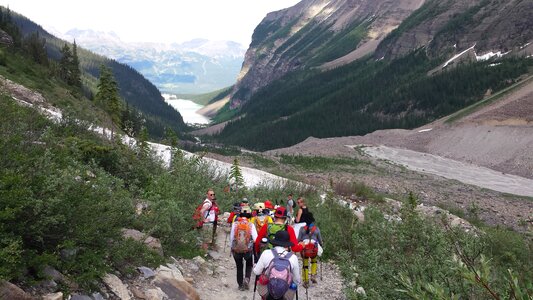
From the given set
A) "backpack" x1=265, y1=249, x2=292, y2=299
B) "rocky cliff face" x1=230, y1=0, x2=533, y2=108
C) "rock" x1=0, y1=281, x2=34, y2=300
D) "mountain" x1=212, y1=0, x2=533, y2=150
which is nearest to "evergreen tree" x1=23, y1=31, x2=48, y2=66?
"backpack" x1=265, y1=249, x2=292, y2=299

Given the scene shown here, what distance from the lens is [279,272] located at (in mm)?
6570

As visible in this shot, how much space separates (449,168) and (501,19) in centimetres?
7611

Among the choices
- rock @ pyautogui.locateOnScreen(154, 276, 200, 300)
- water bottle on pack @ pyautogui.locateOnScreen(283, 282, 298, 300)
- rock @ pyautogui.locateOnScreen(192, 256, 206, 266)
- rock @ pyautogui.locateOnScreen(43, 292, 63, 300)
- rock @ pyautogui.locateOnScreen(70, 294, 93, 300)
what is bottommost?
rock @ pyautogui.locateOnScreen(192, 256, 206, 266)

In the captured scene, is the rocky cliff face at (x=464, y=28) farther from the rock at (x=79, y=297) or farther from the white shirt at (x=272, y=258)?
the rock at (x=79, y=297)

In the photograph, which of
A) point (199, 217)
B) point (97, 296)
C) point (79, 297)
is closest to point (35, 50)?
point (199, 217)

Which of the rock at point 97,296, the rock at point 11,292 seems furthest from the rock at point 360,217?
the rock at point 11,292

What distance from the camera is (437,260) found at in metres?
6.77

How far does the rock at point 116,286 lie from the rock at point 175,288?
3.04ft

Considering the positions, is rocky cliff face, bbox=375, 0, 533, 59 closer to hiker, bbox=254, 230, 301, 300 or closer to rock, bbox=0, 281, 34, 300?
hiker, bbox=254, 230, 301, 300

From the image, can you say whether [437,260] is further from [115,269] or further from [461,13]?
[461,13]

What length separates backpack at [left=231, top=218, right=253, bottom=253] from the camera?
350 inches

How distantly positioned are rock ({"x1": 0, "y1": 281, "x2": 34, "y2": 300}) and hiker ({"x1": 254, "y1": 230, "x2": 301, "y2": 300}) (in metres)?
3.46

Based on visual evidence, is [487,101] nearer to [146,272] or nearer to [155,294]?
[146,272]

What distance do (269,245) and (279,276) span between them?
3177 millimetres
